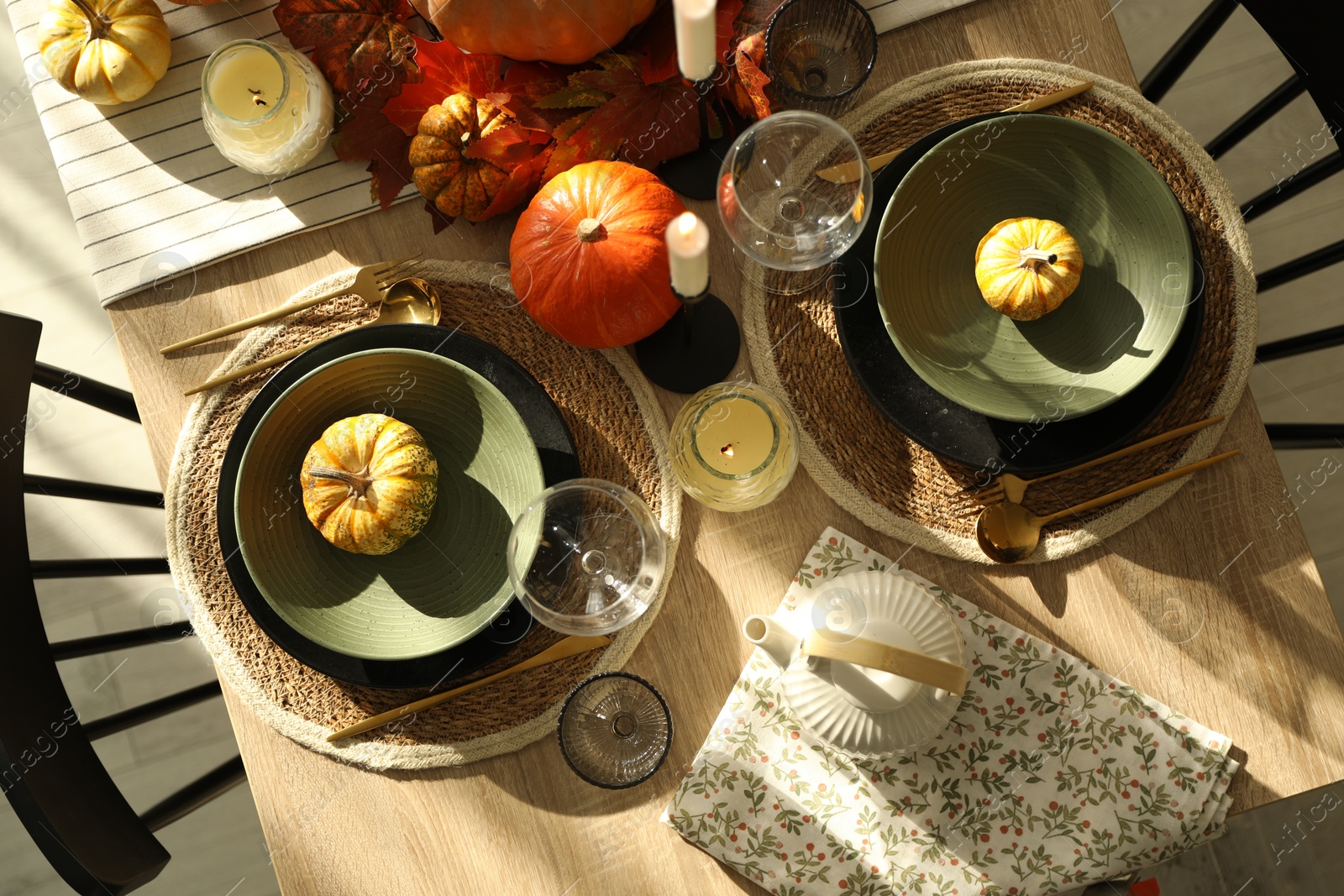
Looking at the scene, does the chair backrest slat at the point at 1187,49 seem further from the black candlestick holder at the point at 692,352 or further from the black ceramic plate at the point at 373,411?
the black ceramic plate at the point at 373,411

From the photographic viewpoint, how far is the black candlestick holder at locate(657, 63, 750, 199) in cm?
134

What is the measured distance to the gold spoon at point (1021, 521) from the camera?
1.27 m

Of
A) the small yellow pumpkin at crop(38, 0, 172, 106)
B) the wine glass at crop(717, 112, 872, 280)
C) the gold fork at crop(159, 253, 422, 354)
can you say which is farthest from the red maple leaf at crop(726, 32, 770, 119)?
the small yellow pumpkin at crop(38, 0, 172, 106)

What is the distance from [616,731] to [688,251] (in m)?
0.76

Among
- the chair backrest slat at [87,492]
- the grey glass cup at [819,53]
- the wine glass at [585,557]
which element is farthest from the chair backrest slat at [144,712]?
the grey glass cup at [819,53]

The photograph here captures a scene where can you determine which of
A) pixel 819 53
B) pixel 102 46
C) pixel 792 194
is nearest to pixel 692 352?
pixel 792 194

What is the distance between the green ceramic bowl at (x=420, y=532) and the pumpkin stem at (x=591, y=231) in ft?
0.77

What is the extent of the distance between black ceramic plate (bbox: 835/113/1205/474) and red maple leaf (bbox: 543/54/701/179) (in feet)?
1.01

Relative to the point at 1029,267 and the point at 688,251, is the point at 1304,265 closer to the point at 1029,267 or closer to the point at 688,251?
the point at 1029,267

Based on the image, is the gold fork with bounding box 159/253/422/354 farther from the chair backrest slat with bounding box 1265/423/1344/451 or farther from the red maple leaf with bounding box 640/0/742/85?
the chair backrest slat with bounding box 1265/423/1344/451

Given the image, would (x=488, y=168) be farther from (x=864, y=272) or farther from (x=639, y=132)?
(x=864, y=272)

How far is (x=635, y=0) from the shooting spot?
48.6 inches

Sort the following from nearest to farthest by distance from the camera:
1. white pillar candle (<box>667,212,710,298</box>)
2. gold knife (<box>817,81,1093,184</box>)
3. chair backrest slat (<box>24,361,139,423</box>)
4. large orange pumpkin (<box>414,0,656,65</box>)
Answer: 1. white pillar candle (<box>667,212,710,298</box>)
2. large orange pumpkin (<box>414,0,656,65</box>)
3. gold knife (<box>817,81,1093,184</box>)
4. chair backrest slat (<box>24,361,139,423</box>)

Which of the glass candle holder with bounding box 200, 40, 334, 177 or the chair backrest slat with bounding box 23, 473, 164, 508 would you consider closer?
the glass candle holder with bounding box 200, 40, 334, 177
